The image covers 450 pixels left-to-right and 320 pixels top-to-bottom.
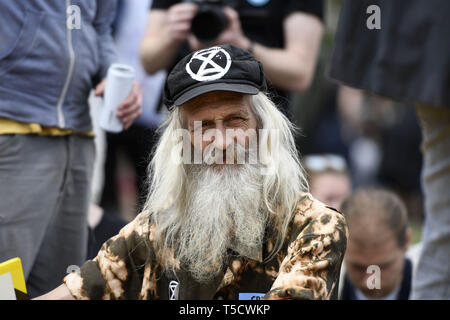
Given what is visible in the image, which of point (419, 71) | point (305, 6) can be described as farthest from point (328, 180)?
point (419, 71)

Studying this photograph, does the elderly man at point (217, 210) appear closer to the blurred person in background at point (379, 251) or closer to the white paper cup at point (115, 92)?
the white paper cup at point (115, 92)

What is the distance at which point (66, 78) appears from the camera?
307 centimetres

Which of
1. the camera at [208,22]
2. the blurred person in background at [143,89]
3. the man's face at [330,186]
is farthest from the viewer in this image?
the man's face at [330,186]

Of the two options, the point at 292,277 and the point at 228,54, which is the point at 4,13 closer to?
the point at 228,54

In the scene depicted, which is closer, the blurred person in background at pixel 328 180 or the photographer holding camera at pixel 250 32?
the photographer holding camera at pixel 250 32

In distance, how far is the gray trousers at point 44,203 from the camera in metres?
2.92

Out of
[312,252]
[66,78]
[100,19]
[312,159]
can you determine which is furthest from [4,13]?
[312,159]

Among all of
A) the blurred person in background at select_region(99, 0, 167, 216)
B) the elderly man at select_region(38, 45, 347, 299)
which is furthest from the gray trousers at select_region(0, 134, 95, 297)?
the blurred person in background at select_region(99, 0, 167, 216)

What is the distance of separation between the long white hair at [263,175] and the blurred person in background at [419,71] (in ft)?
2.14

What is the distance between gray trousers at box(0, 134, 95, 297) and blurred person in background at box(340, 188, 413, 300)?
1.50 metres

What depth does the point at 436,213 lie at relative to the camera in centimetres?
332

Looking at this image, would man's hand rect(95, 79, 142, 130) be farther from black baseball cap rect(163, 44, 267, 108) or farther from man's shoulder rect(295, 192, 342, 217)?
man's shoulder rect(295, 192, 342, 217)

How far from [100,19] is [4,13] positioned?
1.90ft

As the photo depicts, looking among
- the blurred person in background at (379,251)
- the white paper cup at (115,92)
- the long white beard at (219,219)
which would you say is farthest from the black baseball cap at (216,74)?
the blurred person in background at (379,251)
